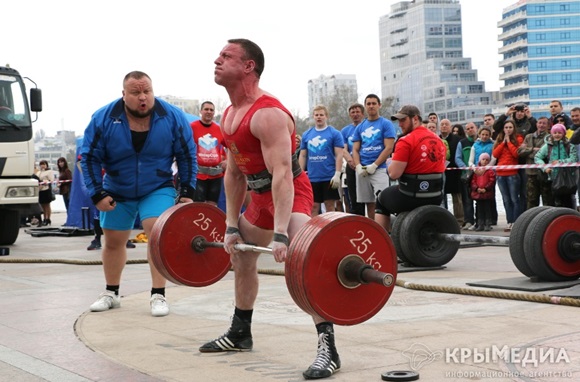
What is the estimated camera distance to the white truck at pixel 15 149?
44.5 ft

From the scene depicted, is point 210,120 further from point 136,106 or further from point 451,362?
point 451,362

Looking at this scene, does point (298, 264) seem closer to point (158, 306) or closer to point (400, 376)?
point (400, 376)

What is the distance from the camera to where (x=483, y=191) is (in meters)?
14.0

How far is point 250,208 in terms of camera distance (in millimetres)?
5484

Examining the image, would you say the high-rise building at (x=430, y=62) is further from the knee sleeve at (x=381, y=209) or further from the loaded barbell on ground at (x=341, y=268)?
the loaded barbell on ground at (x=341, y=268)

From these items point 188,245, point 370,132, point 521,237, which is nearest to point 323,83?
point 370,132

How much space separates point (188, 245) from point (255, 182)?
120 cm

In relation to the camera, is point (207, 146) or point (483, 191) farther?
point (483, 191)

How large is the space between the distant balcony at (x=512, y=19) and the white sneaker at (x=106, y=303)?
14229cm

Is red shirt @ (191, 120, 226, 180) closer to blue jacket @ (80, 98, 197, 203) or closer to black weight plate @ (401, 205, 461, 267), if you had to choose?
black weight plate @ (401, 205, 461, 267)

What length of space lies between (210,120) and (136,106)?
4990 millimetres

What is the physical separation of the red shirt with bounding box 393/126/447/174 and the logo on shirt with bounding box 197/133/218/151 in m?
3.37

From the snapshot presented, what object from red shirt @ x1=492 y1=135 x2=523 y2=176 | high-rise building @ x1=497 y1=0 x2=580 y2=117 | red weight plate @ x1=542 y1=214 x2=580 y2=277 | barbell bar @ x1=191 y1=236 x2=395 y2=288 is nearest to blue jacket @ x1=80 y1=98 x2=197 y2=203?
red weight plate @ x1=542 y1=214 x2=580 y2=277

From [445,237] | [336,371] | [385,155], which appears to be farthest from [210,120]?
[336,371]
